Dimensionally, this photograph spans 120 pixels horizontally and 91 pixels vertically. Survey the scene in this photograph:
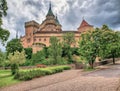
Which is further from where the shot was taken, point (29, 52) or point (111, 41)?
point (29, 52)

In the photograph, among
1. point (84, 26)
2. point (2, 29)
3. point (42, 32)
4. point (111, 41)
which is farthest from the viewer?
point (84, 26)

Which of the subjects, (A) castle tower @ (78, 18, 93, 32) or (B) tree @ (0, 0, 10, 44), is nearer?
(B) tree @ (0, 0, 10, 44)

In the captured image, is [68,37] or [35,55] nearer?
[35,55]

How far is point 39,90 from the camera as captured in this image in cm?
1741

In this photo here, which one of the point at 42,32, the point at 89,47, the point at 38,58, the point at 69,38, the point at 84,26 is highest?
the point at 84,26

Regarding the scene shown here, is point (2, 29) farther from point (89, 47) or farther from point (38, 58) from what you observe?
point (38, 58)

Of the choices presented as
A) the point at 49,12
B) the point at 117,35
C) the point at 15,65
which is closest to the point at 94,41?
the point at 117,35

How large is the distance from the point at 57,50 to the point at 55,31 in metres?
32.6

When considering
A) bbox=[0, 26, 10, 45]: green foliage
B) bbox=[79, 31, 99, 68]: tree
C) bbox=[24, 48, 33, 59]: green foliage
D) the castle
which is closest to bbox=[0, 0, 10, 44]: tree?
bbox=[0, 26, 10, 45]: green foliage

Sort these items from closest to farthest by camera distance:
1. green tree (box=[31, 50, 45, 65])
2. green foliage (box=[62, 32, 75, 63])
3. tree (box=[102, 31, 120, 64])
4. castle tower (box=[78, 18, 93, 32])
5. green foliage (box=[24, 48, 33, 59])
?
tree (box=[102, 31, 120, 64]) → green tree (box=[31, 50, 45, 65]) → green foliage (box=[62, 32, 75, 63]) → green foliage (box=[24, 48, 33, 59]) → castle tower (box=[78, 18, 93, 32])

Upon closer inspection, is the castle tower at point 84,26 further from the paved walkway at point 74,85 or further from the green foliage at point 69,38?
the paved walkway at point 74,85

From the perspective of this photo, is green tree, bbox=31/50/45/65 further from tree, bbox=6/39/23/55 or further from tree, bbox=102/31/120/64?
tree, bbox=102/31/120/64

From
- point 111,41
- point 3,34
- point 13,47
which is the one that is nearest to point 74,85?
point 3,34

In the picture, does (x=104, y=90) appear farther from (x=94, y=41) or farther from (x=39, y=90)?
(x=94, y=41)
